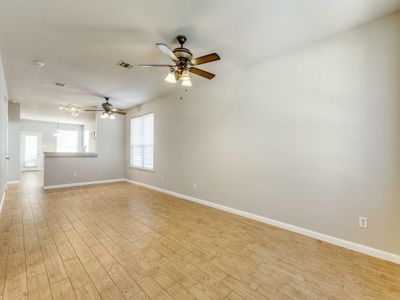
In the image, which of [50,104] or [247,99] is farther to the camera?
[50,104]

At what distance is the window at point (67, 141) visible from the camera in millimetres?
10727

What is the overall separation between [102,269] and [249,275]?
1492 millimetres

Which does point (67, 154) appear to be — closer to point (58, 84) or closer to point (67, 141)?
point (58, 84)

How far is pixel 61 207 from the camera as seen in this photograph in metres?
4.05

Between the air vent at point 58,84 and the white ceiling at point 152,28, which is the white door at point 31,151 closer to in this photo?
the air vent at point 58,84

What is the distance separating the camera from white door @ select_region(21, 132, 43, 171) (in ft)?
32.1

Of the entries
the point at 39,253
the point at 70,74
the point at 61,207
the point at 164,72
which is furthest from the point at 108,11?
the point at 61,207

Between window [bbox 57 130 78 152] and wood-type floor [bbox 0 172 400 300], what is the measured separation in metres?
8.37

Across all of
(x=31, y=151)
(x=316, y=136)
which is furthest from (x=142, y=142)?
(x=31, y=151)

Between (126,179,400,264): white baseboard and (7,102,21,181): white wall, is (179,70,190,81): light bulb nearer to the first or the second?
(126,179,400,264): white baseboard

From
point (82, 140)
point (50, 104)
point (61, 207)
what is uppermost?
point (50, 104)

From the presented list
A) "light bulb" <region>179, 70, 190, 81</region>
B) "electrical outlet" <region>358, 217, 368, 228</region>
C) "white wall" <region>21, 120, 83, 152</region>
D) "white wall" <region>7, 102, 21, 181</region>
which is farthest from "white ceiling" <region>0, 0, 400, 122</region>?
"white wall" <region>21, 120, 83, 152</region>

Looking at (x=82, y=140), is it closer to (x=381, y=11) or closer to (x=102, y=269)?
(x=102, y=269)

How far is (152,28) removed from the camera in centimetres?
235
